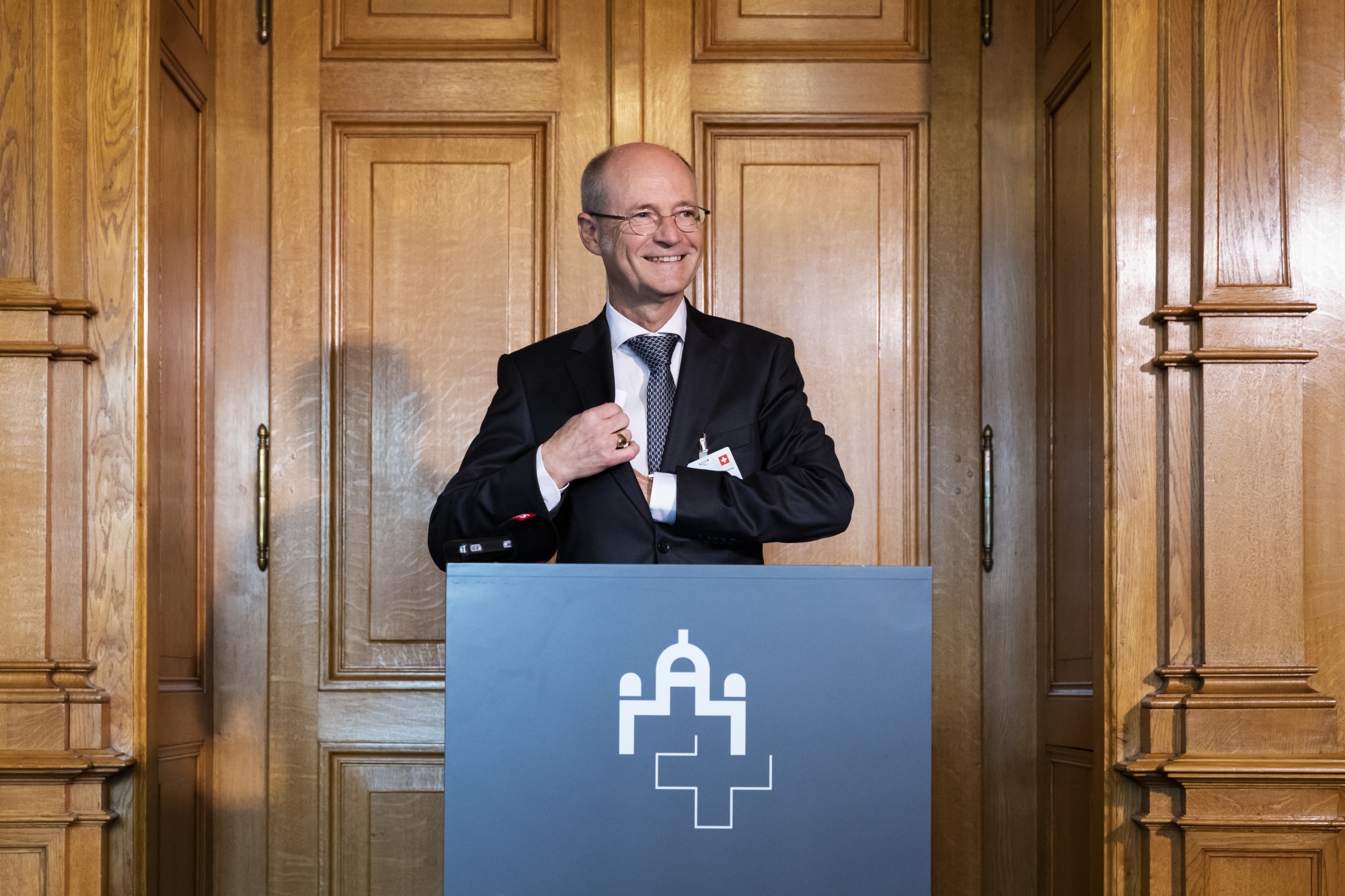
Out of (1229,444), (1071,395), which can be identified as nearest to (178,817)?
(1071,395)

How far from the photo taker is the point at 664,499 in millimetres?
2424

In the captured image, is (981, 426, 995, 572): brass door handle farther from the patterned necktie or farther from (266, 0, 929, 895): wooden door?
the patterned necktie

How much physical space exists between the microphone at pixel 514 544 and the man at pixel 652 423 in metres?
0.16

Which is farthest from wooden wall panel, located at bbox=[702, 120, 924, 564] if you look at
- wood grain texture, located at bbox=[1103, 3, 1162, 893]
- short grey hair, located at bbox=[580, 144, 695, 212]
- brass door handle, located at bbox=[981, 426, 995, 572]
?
short grey hair, located at bbox=[580, 144, 695, 212]

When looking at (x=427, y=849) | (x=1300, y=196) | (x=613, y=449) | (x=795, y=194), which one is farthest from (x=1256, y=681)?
(x=427, y=849)

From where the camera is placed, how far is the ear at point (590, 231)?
109 inches

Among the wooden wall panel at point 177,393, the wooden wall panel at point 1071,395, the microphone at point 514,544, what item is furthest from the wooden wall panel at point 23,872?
the wooden wall panel at point 1071,395

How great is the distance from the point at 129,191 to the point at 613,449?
1.43m

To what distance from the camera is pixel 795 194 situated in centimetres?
397

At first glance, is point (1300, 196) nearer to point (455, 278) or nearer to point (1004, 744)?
point (1004, 744)

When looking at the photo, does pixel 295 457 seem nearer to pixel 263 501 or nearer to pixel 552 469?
pixel 263 501

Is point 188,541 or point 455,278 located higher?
point 455,278

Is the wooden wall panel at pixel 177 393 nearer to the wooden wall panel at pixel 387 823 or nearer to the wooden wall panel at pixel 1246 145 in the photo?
the wooden wall panel at pixel 387 823

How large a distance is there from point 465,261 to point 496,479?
61.5 inches
